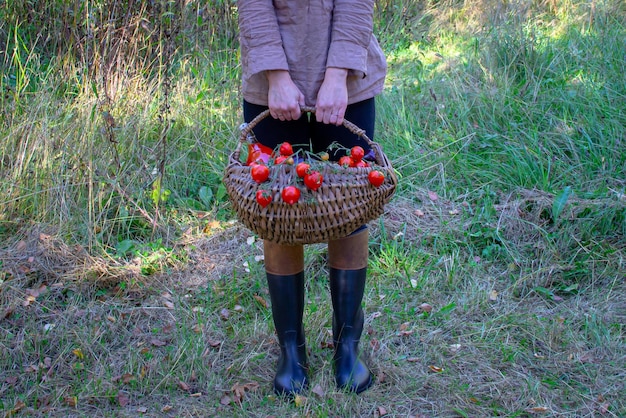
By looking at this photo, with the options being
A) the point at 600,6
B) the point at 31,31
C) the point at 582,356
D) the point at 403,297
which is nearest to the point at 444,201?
the point at 403,297

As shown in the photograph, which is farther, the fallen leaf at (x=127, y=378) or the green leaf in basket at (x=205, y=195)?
the green leaf in basket at (x=205, y=195)

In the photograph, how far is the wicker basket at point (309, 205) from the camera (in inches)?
66.8

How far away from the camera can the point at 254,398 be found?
2174 millimetres

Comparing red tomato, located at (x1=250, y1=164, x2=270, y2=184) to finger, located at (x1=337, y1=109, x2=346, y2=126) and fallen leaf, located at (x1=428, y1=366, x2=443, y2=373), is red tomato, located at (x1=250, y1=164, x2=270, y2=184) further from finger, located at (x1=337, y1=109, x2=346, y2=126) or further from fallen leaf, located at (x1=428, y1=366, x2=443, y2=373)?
fallen leaf, located at (x1=428, y1=366, x2=443, y2=373)

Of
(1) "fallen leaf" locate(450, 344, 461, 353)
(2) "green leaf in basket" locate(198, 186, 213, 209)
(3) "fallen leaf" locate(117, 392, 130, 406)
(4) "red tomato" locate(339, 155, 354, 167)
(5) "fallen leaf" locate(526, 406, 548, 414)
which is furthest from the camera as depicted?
(2) "green leaf in basket" locate(198, 186, 213, 209)

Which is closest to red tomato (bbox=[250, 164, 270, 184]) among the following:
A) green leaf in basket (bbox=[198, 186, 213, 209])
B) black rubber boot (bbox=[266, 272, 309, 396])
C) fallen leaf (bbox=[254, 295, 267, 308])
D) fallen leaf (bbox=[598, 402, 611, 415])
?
black rubber boot (bbox=[266, 272, 309, 396])

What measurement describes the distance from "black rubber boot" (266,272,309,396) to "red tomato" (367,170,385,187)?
494 mm

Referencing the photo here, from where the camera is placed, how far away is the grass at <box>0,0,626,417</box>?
7.36 feet

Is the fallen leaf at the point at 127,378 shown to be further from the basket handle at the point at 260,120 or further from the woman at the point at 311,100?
the basket handle at the point at 260,120

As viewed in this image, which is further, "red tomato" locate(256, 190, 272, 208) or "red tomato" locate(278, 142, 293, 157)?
"red tomato" locate(278, 142, 293, 157)

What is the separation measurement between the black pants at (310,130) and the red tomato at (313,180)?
0.94ft

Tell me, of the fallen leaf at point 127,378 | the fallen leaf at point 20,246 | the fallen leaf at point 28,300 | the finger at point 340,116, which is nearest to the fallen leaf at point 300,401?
the fallen leaf at point 127,378

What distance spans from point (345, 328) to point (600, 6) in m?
3.48

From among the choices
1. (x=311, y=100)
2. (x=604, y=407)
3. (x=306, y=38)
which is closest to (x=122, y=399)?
(x=311, y=100)
